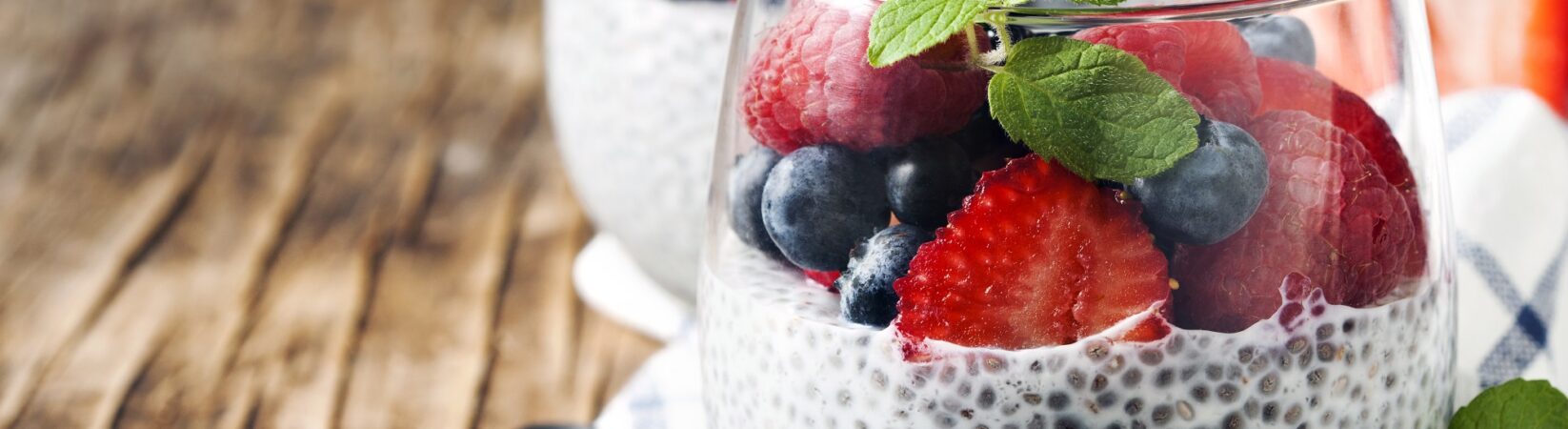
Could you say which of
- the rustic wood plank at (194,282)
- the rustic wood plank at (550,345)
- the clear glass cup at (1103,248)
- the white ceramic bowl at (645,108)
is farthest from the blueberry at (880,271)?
the rustic wood plank at (194,282)

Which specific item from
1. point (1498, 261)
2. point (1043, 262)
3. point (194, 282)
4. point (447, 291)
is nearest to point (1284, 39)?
point (1043, 262)

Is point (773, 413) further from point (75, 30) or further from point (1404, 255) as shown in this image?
point (75, 30)

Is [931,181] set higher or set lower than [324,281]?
higher

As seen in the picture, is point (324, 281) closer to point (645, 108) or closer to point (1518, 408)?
point (645, 108)

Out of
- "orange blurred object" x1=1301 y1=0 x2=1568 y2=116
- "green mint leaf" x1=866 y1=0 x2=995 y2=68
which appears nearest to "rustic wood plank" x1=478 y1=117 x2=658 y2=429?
"green mint leaf" x1=866 y1=0 x2=995 y2=68

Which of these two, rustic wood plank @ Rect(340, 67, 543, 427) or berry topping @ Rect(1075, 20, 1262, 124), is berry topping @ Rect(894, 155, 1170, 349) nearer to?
berry topping @ Rect(1075, 20, 1262, 124)

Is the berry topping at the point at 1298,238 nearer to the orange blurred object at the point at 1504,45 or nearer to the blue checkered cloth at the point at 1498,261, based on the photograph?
the blue checkered cloth at the point at 1498,261

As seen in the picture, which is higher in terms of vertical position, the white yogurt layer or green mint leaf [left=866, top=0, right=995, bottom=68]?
green mint leaf [left=866, top=0, right=995, bottom=68]
